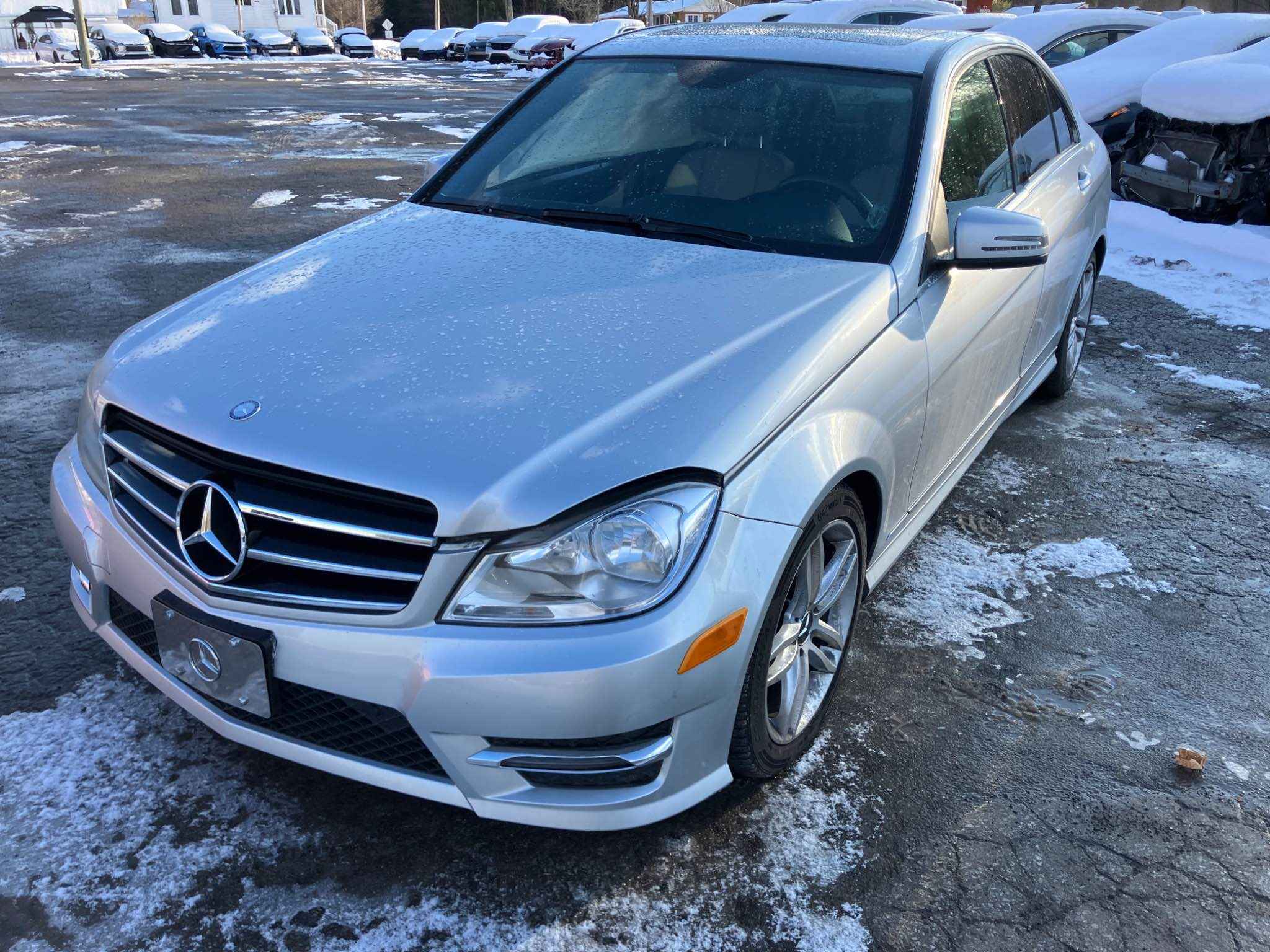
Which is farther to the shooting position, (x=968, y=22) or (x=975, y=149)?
(x=968, y=22)

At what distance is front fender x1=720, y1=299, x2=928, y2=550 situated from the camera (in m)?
2.23

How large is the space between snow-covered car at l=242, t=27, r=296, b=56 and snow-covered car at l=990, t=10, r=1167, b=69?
130 ft

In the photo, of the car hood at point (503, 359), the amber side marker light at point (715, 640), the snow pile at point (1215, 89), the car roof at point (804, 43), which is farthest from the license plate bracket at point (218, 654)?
the snow pile at point (1215, 89)

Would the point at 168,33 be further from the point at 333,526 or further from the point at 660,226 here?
the point at 333,526

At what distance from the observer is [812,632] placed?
8.76 ft

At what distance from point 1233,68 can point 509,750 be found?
28.2 ft

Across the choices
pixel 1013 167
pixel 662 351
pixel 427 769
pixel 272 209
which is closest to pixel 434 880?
pixel 427 769

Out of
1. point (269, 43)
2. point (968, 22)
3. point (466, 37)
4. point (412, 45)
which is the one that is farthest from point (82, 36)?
point (968, 22)

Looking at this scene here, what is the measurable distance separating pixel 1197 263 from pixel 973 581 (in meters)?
5.33

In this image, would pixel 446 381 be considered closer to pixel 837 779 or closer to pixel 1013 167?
pixel 837 779

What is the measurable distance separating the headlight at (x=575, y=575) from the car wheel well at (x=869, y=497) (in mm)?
644

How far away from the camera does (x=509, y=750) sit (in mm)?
2080

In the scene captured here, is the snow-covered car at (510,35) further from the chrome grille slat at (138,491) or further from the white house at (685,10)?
the chrome grille slat at (138,491)

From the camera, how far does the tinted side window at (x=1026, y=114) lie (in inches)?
158
